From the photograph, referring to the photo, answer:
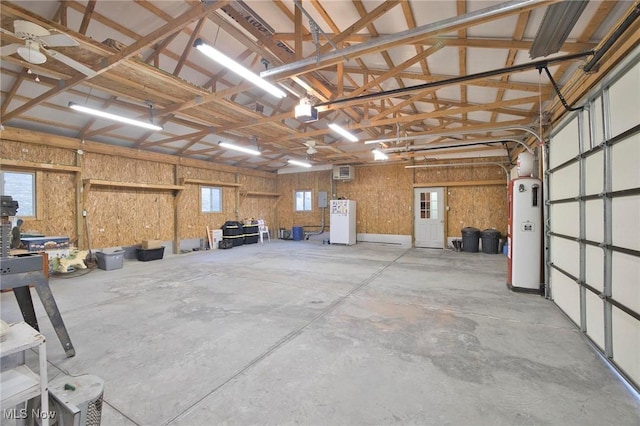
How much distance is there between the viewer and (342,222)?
10.7 meters

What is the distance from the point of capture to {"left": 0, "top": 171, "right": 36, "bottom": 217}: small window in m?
5.75

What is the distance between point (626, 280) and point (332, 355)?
257 cm

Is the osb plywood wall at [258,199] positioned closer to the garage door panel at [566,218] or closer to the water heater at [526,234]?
the water heater at [526,234]

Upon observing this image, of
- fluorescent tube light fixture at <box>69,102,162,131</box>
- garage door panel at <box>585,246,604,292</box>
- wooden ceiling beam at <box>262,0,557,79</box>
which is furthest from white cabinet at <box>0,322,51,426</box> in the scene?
fluorescent tube light fixture at <box>69,102,162,131</box>

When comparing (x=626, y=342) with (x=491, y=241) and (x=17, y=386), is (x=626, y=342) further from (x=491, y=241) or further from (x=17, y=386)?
(x=491, y=241)

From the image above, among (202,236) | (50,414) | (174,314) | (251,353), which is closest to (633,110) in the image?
(251,353)

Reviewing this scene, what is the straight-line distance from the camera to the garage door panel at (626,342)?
7.00 feet

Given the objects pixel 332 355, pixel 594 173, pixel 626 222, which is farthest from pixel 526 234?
pixel 332 355

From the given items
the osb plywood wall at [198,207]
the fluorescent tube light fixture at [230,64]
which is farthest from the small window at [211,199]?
the fluorescent tube light fixture at [230,64]

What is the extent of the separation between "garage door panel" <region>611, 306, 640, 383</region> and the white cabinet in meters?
3.87

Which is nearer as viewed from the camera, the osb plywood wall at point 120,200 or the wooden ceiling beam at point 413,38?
the wooden ceiling beam at point 413,38

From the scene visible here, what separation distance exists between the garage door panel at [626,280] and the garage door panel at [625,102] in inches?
42.3

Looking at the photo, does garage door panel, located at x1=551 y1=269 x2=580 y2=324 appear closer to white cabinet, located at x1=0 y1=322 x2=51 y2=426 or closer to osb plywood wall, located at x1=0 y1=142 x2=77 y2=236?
white cabinet, located at x1=0 y1=322 x2=51 y2=426

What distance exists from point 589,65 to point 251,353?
14.0ft
